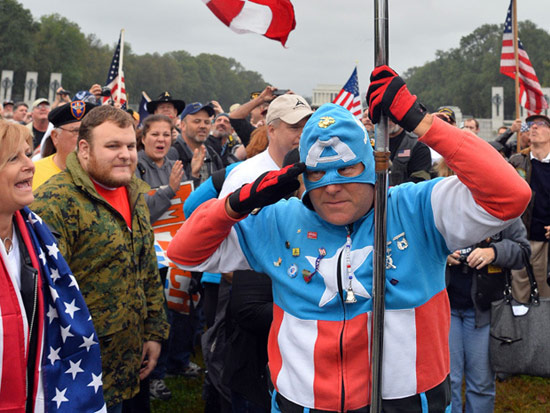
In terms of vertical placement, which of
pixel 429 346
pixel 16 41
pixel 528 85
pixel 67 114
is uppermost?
pixel 16 41

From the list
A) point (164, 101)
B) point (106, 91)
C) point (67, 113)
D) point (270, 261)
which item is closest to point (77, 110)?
point (67, 113)

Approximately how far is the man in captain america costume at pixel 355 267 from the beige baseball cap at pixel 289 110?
59.1 inches

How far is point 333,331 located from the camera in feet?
7.55

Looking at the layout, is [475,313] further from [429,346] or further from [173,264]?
[173,264]

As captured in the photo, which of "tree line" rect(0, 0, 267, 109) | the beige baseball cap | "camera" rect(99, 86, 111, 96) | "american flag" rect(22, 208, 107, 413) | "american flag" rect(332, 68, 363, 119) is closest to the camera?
"american flag" rect(22, 208, 107, 413)

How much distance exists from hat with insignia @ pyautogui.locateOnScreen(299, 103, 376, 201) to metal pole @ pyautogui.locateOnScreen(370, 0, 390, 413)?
0.13m

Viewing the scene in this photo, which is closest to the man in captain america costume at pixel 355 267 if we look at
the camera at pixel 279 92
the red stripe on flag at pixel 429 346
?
the red stripe on flag at pixel 429 346

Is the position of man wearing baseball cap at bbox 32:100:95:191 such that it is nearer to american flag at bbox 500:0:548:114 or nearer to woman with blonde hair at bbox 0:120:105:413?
woman with blonde hair at bbox 0:120:105:413

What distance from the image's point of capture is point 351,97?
29.6 ft

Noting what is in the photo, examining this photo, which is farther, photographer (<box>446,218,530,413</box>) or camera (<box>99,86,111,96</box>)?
camera (<box>99,86,111,96</box>)

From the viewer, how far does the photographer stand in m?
4.25

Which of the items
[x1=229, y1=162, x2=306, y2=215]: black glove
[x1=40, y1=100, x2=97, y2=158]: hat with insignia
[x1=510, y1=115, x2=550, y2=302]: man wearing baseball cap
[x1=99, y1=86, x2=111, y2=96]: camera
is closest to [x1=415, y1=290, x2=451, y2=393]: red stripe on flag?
[x1=229, y1=162, x2=306, y2=215]: black glove

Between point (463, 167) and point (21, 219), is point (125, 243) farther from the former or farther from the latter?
point (463, 167)

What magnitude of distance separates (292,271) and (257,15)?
1275 mm
